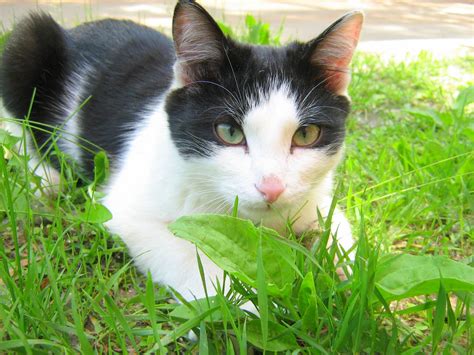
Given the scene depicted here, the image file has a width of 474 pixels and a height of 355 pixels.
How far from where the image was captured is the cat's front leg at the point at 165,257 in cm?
Answer: 151

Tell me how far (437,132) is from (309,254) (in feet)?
5.58

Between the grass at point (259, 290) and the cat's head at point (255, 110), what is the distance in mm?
238

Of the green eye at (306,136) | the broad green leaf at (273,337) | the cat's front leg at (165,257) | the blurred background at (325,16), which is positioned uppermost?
the green eye at (306,136)

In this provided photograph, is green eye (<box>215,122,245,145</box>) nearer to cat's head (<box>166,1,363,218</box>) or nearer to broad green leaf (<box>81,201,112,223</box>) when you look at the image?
cat's head (<box>166,1,363,218</box>)

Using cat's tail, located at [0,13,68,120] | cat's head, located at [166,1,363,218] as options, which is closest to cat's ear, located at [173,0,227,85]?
cat's head, located at [166,1,363,218]

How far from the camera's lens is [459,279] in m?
1.15

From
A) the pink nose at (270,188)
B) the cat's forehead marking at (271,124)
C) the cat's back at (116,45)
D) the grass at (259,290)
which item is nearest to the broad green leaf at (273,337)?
the grass at (259,290)

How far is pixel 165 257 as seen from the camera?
1615 mm

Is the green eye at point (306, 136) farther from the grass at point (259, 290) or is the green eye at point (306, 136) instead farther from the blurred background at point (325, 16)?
the blurred background at point (325, 16)

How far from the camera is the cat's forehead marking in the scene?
1.49 meters

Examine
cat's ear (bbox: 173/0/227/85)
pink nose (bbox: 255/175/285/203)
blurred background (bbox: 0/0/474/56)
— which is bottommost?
blurred background (bbox: 0/0/474/56)

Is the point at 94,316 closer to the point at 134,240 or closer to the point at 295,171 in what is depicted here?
the point at 134,240

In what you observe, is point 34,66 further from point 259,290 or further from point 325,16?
point 325,16

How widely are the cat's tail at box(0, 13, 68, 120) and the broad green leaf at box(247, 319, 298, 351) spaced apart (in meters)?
1.67
